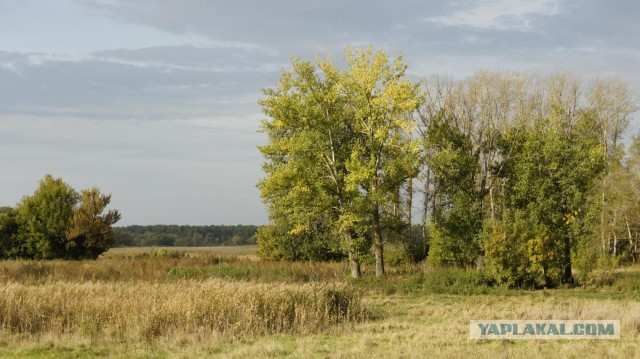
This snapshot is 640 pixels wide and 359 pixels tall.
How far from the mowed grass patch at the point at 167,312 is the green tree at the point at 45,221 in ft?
98.6

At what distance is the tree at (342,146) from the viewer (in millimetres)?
30172

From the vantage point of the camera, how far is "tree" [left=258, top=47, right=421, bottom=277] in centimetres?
3017

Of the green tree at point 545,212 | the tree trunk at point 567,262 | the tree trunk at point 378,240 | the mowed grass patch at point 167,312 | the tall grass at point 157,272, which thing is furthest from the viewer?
the tree trunk at point 378,240

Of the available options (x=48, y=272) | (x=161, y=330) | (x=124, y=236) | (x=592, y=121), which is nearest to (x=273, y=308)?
(x=161, y=330)

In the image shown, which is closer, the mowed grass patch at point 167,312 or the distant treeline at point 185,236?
the mowed grass patch at point 167,312

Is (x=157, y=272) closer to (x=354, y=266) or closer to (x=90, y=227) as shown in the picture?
(x=354, y=266)

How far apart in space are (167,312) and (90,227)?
3171cm

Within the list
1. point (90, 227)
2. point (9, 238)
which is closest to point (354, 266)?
point (90, 227)

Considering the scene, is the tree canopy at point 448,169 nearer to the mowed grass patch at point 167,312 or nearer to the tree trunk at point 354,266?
the tree trunk at point 354,266

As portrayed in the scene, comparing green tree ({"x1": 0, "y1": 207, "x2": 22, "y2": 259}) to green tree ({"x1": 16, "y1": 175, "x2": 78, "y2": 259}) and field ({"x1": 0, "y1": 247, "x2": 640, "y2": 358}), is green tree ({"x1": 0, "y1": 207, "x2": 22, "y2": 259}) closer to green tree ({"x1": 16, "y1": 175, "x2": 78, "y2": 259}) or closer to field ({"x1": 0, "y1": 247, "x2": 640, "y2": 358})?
green tree ({"x1": 16, "y1": 175, "x2": 78, "y2": 259})

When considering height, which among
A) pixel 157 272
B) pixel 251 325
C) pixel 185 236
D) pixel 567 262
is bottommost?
pixel 251 325

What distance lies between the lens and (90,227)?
4369 centimetres

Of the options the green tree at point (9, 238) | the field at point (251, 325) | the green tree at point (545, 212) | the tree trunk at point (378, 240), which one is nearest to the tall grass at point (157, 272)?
the tree trunk at point (378, 240)

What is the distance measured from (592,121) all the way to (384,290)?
26229 mm
